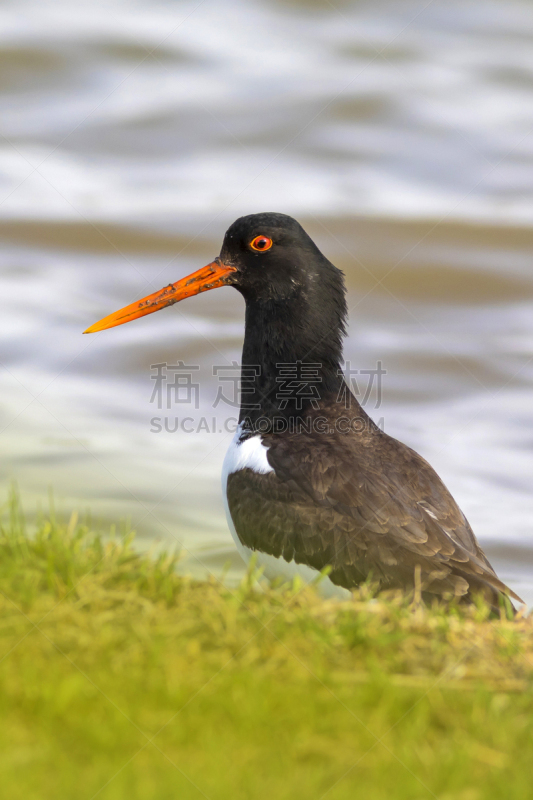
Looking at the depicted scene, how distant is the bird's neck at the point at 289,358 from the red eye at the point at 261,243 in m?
0.34

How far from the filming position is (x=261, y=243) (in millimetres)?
5406

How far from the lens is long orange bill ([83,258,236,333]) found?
18.5 feet

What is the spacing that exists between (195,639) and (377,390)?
22.3 feet

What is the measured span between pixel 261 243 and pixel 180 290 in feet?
2.58

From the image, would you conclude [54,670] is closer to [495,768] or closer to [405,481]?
[495,768]

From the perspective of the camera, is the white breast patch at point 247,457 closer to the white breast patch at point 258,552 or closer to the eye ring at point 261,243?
the white breast patch at point 258,552

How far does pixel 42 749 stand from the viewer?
2.38 m

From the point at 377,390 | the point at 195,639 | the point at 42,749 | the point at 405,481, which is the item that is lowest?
the point at 42,749

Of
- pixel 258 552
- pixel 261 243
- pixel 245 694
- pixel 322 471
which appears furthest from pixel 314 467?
pixel 245 694

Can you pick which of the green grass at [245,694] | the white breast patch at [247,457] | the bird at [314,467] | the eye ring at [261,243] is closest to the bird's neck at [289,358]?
the bird at [314,467]

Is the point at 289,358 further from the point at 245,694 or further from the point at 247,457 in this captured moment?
the point at 245,694

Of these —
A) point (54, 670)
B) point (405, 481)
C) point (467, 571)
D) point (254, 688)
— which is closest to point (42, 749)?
point (54, 670)

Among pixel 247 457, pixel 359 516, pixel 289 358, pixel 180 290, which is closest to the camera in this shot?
pixel 359 516

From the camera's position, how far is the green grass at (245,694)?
7.80 feet
